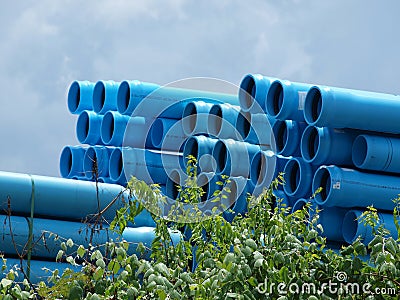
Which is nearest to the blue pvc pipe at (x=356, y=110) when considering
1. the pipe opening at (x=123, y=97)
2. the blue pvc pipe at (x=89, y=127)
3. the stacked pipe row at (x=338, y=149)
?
the stacked pipe row at (x=338, y=149)

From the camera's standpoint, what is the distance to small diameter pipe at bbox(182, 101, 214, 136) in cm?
761

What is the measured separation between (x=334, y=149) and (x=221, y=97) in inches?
85.0

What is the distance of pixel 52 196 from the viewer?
5.38 m

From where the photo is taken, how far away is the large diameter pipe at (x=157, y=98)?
8.01m

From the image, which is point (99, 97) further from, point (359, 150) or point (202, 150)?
point (359, 150)

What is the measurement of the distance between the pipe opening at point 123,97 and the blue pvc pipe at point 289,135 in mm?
2008

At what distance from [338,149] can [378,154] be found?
0.36 m

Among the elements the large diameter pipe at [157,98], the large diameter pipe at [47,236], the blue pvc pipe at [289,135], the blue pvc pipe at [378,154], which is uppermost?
the large diameter pipe at [157,98]

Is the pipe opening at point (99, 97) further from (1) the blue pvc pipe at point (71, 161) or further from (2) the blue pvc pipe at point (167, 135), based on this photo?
(2) the blue pvc pipe at point (167, 135)

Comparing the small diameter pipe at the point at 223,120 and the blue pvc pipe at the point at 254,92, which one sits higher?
the blue pvc pipe at the point at 254,92

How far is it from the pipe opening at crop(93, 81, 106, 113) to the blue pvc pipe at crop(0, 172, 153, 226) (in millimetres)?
3884

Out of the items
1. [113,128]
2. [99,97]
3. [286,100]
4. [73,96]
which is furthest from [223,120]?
[73,96]

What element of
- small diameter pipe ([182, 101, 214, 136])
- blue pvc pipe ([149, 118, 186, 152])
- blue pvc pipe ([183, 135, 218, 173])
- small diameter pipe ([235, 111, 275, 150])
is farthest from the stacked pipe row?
blue pvc pipe ([149, 118, 186, 152])

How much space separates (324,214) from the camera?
6.60 metres
